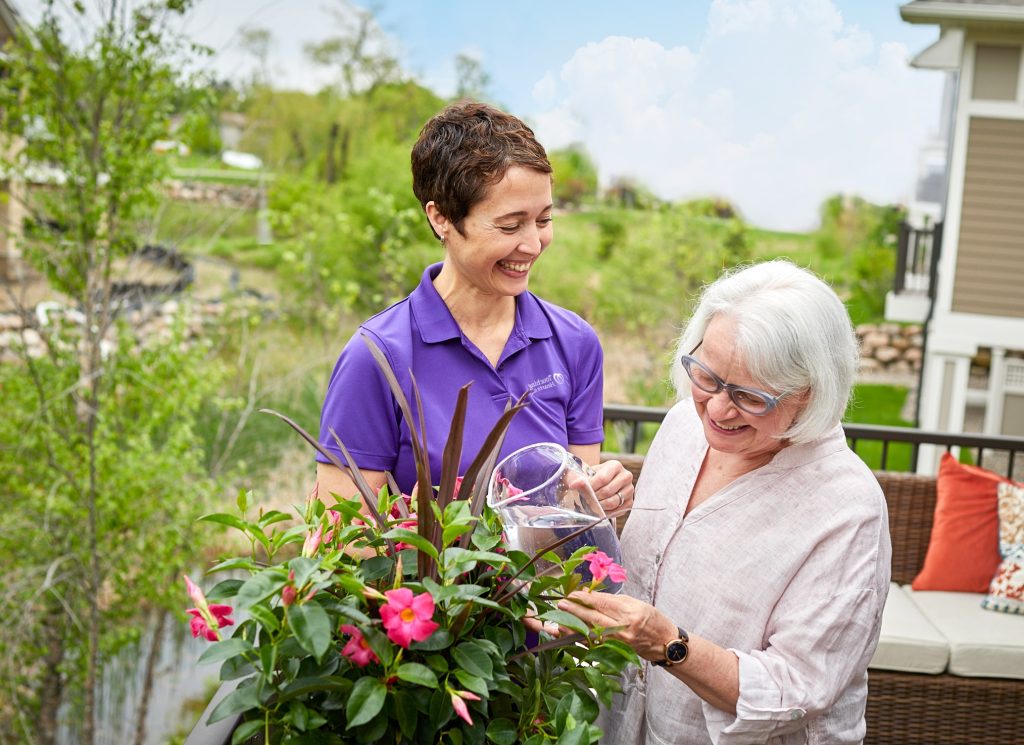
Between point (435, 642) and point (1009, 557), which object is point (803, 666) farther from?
point (1009, 557)

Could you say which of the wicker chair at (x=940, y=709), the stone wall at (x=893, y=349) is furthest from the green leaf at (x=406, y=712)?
the stone wall at (x=893, y=349)

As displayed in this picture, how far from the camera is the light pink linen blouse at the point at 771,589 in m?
1.13

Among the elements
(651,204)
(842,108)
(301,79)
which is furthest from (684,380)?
(301,79)

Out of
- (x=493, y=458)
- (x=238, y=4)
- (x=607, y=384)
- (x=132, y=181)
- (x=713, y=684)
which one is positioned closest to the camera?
(x=493, y=458)

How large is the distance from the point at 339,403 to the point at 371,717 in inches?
23.4

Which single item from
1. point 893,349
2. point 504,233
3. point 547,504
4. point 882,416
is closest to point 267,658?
point 547,504

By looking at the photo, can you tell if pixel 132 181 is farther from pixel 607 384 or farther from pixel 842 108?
pixel 842 108

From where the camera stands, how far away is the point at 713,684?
1117mm

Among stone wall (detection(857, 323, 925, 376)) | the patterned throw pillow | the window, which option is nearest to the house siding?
the window

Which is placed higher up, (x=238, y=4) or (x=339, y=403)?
(x=238, y=4)

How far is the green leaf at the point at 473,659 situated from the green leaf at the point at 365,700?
65mm

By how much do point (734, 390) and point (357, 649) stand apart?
572 mm

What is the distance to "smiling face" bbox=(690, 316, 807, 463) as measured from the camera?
1165 mm

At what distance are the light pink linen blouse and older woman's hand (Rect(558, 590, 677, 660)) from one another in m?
0.13
